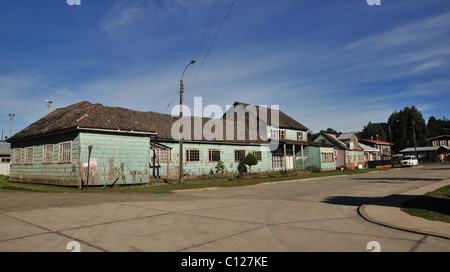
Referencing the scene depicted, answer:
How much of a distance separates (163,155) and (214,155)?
5.87 m

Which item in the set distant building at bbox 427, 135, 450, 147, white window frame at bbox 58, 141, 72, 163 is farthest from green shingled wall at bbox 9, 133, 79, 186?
distant building at bbox 427, 135, 450, 147

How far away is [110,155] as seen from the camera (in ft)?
65.1

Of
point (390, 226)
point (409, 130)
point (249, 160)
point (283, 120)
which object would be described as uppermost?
point (409, 130)

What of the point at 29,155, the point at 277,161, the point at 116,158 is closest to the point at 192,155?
the point at 116,158

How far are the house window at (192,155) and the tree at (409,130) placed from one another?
89.5 metres

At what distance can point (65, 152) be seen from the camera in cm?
1980

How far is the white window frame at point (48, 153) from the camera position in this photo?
2112 cm

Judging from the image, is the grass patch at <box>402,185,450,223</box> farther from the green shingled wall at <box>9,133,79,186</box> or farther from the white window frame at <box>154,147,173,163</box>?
the white window frame at <box>154,147,173,163</box>

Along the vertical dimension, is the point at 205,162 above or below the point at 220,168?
above

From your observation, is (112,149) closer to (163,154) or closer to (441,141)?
(163,154)

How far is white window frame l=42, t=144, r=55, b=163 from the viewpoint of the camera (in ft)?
69.3

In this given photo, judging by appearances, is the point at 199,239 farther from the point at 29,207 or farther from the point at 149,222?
the point at 29,207
